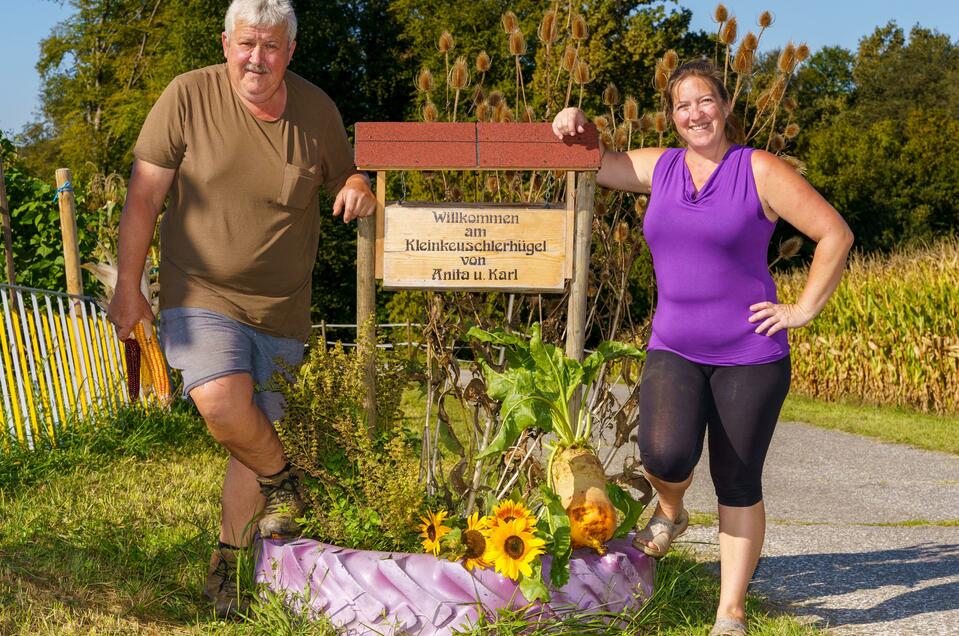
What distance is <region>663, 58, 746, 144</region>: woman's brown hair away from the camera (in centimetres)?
328

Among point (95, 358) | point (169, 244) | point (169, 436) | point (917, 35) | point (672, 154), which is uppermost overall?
point (917, 35)

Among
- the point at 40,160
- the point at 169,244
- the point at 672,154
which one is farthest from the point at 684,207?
the point at 40,160

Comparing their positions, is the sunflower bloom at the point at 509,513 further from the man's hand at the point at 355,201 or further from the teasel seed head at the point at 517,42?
the teasel seed head at the point at 517,42

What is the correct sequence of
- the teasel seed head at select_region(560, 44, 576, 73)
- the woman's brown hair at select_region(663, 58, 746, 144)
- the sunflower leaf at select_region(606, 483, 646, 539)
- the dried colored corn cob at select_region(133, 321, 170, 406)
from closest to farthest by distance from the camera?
the woman's brown hair at select_region(663, 58, 746, 144)
the sunflower leaf at select_region(606, 483, 646, 539)
the teasel seed head at select_region(560, 44, 576, 73)
the dried colored corn cob at select_region(133, 321, 170, 406)

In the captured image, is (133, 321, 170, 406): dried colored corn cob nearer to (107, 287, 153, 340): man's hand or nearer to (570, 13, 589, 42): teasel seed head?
(107, 287, 153, 340): man's hand

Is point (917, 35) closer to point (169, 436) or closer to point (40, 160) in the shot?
point (40, 160)

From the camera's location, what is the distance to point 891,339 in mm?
11797

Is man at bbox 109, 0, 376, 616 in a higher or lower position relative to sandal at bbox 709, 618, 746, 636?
higher

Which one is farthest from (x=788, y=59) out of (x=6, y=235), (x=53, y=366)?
(x=6, y=235)

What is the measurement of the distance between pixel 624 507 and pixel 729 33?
7.35 ft

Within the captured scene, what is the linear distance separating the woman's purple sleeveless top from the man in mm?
1081

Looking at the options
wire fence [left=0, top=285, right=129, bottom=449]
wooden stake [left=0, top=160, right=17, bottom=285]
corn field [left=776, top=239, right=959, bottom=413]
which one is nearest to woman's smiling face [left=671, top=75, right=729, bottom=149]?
wire fence [left=0, top=285, right=129, bottom=449]

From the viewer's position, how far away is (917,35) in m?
45.1

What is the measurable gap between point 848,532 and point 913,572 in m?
0.79
